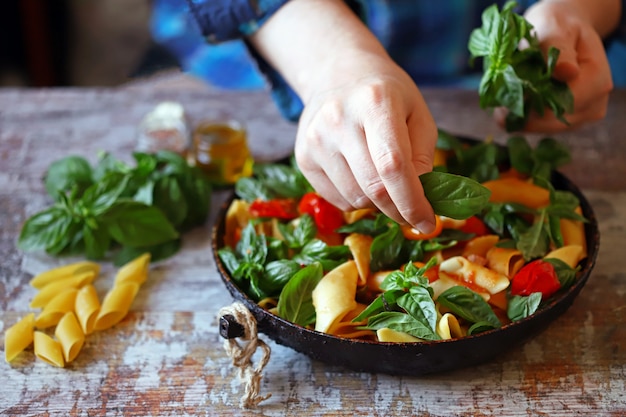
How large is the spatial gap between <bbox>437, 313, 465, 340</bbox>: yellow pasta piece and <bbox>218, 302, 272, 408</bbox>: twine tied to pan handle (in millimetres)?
270

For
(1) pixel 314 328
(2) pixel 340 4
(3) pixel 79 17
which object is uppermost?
(2) pixel 340 4

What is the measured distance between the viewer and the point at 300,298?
119 cm

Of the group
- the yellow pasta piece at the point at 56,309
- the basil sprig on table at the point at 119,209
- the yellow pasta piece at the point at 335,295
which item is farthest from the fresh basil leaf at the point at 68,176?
the yellow pasta piece at the point at 335,295

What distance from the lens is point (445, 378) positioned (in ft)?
3.93

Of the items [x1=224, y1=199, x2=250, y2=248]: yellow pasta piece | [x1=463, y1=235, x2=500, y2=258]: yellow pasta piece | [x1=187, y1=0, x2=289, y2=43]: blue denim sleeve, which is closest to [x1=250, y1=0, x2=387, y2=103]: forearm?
[x1=187, y1=0, x2=289, y2=43]: blue denim sleeve

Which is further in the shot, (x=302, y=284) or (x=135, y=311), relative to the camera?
(x=135, y=311)

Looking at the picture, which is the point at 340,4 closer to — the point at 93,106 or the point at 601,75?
the point at 601,75

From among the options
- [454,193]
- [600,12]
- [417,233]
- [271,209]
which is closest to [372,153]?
[454,193]

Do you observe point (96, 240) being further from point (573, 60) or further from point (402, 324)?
point (573, 60)

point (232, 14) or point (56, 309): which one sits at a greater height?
point (232, 14)

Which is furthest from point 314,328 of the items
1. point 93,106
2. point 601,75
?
point 93,106

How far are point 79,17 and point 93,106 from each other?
4.54ft

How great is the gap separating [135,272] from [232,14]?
0.54m

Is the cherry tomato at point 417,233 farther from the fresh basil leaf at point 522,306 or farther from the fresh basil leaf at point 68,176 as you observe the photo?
the fresh basil leaf at point 68,176
